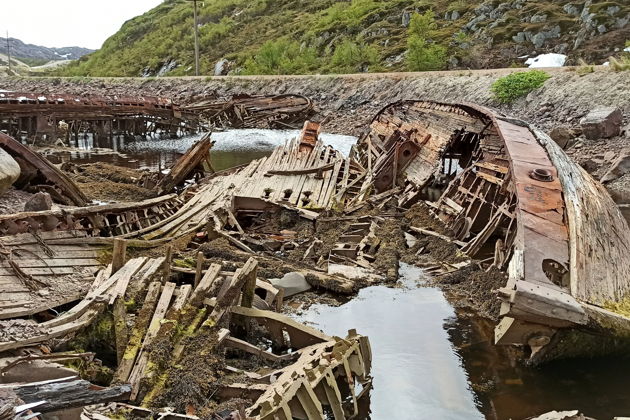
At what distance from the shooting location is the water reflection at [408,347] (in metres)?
7.43

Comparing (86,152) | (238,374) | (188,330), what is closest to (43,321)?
(188,330)

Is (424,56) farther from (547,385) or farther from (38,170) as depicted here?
(547,385)

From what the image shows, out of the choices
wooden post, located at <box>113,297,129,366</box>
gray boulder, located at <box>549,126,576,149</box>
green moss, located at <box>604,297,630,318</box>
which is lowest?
wooden post, located at <box>113,297,129,366</box>

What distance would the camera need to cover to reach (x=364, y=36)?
64062 mm

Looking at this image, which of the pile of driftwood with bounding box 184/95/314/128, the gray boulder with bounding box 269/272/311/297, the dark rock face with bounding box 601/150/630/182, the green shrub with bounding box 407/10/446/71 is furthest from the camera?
the green shrub with bounding box 407/10/446/71

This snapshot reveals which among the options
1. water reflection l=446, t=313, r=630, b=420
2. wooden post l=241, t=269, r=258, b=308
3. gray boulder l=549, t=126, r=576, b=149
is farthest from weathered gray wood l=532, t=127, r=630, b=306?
gray boulder l=549, t=126, r=576, b=149

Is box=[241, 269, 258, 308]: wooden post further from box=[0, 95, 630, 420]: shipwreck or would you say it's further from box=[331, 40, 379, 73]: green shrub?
box=[331, 40, 379, 73]: green shrub

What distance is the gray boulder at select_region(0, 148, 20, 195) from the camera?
1234 centimetres

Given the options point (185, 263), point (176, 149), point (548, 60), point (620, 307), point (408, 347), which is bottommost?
point (176, 149)

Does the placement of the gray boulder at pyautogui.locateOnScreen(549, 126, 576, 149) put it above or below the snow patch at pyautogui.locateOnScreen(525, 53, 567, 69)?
below

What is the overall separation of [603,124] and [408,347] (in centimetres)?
1669

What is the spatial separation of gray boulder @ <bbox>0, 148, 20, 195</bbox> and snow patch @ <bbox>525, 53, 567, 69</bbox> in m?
37.9

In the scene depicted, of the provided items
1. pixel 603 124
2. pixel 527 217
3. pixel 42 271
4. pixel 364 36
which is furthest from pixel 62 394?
pixel 364 36

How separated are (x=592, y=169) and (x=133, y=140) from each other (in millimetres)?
28574
